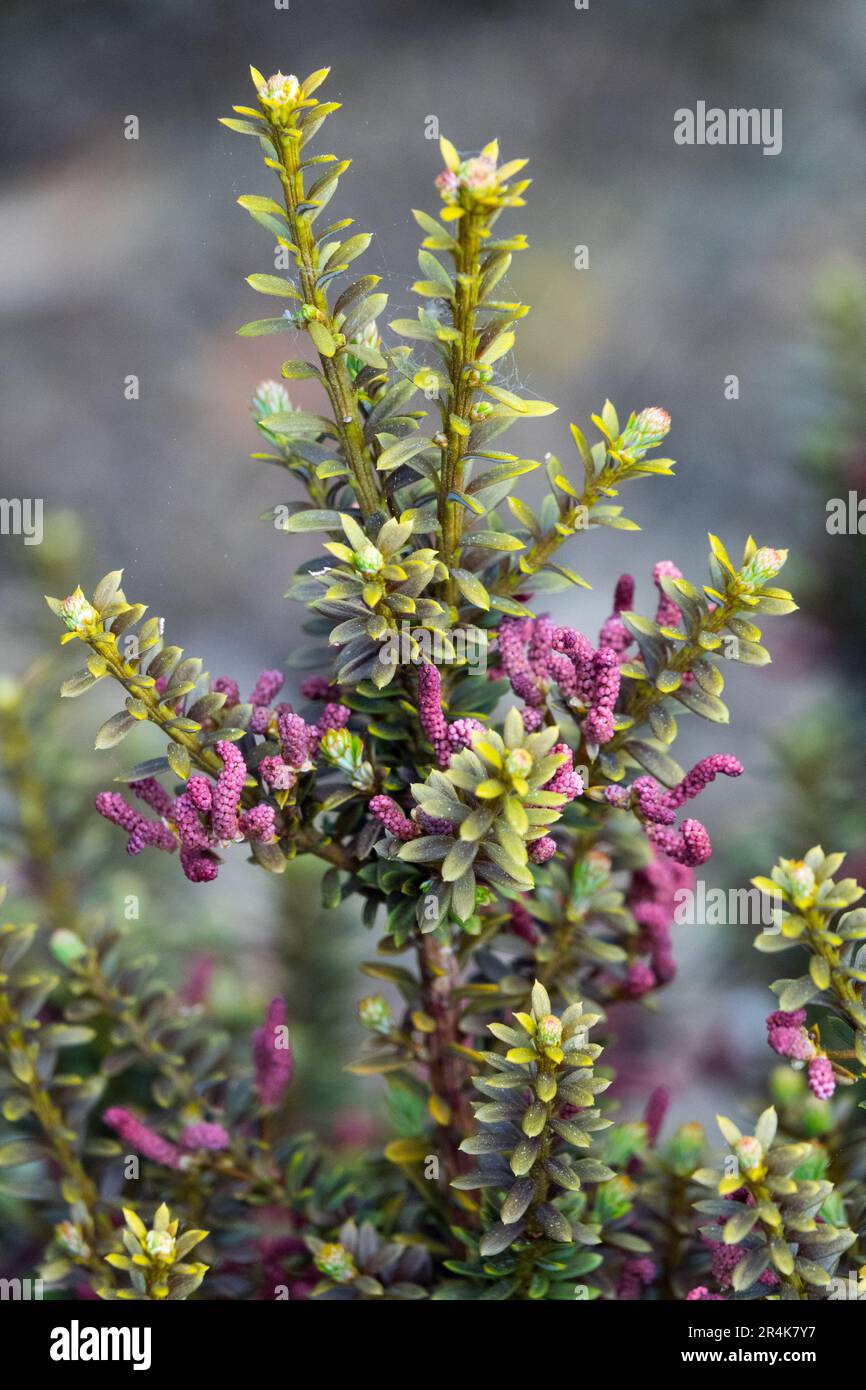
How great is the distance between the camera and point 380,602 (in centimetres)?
60

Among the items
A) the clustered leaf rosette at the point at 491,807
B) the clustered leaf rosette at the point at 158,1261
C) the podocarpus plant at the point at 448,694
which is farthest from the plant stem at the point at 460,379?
the clustered leaf rosette at the point at 158,1261

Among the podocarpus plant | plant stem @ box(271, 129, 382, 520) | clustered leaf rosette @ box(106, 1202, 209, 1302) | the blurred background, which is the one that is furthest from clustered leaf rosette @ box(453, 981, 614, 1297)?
the blurred background

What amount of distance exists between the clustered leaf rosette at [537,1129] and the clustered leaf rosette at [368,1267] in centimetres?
7

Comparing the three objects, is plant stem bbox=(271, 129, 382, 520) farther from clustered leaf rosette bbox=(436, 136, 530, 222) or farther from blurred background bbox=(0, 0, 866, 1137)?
blurred background bbox=(0, 0, 866, 1137)

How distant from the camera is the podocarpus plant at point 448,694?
57 centimetres

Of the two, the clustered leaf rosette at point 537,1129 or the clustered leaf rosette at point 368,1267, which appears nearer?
the clustered leaf rosette at point 537,1129

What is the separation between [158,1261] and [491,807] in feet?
0.99

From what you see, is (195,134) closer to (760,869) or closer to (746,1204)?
(760,869)

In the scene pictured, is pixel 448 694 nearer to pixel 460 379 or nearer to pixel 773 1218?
pixel 460 379

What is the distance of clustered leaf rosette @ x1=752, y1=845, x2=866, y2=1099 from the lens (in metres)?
0.60

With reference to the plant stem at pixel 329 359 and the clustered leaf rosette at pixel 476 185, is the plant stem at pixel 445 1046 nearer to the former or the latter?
the plant stem at pixel 329 359

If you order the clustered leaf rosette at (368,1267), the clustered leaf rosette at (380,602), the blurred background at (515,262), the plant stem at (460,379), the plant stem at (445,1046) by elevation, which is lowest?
the clustered leaf rosette at (368,1267)

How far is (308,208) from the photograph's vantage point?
1.90ft

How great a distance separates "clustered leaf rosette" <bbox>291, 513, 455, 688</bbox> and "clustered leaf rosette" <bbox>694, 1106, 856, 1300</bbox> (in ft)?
0.92
